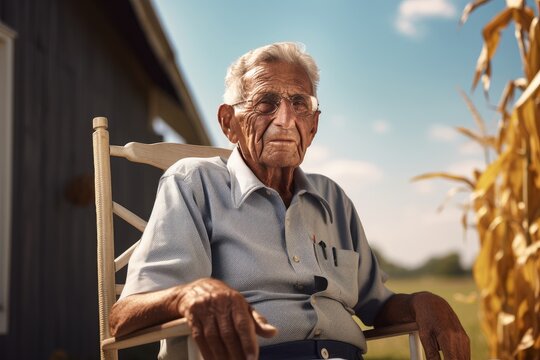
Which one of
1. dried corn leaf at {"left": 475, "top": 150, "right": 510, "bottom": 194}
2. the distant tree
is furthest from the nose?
the distant tree

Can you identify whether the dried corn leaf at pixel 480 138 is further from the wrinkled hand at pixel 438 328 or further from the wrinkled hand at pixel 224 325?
the wrinkled hand at pixel 224 325

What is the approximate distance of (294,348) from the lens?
72.7 inches

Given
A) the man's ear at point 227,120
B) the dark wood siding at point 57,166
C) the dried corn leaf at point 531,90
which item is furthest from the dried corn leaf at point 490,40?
the dark wood siding at point 57,166

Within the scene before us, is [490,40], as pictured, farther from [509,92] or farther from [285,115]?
[285,115]

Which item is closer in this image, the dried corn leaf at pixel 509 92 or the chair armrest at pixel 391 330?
the chair armrest at pixel 391 330

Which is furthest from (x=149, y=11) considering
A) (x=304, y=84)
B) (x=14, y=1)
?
(x=304, y=84)

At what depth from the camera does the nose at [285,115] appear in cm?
199

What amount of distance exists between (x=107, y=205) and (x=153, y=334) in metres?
0.65

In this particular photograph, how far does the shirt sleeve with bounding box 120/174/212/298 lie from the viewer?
171cm

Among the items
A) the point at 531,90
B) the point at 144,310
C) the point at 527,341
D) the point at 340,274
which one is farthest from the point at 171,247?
the point at 527,341

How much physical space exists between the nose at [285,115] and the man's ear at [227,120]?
157mm

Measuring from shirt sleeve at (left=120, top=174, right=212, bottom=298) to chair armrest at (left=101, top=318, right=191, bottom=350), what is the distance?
10cm

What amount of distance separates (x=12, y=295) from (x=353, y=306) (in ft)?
9.23

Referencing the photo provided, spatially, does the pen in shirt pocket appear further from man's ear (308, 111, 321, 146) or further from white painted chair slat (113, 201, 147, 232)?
white painted chair slat (113, 201, 147, 232)
